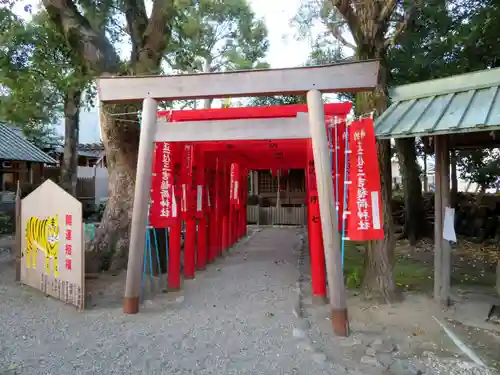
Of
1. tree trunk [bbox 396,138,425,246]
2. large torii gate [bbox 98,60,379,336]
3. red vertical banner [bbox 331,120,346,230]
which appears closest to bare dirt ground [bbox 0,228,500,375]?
large torii gate [bbox 98,60,379,336]

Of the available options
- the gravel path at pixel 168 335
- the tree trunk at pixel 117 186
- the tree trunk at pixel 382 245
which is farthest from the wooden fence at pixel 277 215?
the tree trunk at pixel 382 245

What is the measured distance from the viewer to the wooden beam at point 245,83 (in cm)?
521

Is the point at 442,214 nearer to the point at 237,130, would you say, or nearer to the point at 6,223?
the point at 237,130

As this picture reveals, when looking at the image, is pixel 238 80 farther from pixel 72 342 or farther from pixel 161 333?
pixel 72 342

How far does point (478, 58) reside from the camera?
10680 mm

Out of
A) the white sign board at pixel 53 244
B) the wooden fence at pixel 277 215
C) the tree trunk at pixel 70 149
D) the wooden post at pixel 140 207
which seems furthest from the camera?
the wooden fence at pixel 277 215

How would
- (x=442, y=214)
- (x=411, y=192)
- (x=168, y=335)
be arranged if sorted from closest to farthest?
(x=168, y=335) → (x=442, y=214) → (x=411, y=192)

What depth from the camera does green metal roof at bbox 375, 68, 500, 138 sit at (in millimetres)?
4535

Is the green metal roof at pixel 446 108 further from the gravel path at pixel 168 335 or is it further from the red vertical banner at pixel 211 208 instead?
the red vertical banner at pixel 211 208

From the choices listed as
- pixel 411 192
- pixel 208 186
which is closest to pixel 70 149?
pixel 208 186

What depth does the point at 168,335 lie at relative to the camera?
16.3ft

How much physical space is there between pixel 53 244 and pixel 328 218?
4166 millimetres

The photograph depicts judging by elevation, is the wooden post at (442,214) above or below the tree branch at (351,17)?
below

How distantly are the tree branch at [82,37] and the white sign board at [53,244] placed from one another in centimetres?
286
